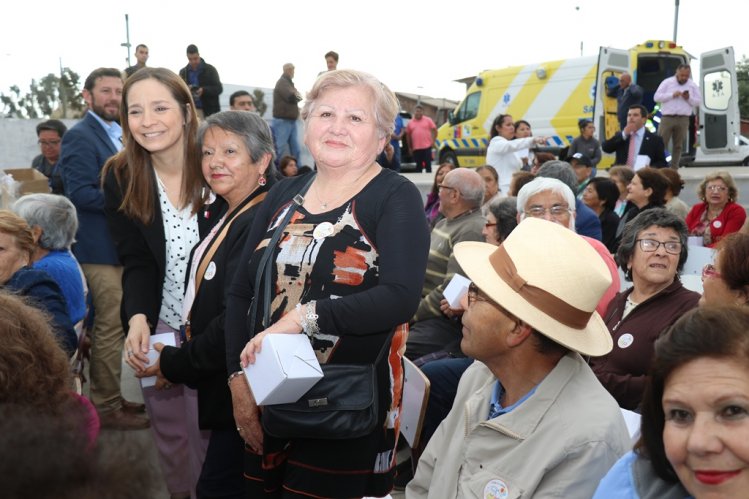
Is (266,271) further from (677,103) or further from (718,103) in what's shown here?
(718,103)

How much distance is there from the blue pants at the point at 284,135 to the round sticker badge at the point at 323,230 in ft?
27.8

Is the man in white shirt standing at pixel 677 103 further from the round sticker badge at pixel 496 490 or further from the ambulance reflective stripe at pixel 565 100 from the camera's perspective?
the round sticker badge at pixel 496 490

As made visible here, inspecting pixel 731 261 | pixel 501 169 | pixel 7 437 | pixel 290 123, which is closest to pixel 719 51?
pixel 501 169

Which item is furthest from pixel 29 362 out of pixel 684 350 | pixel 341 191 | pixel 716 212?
pixel 716 212

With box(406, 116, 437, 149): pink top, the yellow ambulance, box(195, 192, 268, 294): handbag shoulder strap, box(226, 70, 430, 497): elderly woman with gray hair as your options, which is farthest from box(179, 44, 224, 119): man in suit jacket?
box(226, 70, 430, 497): elderly woman with gray hair

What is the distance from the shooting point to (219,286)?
272 cm

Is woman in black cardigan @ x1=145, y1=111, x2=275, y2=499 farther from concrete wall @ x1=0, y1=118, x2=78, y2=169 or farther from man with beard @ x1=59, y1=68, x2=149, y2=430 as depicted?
concrete wall @ x1=0, y1=118, x2=78, y2=169

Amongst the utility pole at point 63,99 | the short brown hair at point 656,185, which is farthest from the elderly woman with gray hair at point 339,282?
the utility pole at point 63,99

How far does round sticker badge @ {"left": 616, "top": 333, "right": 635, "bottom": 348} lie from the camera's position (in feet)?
11.0

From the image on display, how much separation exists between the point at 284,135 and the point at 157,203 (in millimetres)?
7800

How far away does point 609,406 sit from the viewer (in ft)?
6.57

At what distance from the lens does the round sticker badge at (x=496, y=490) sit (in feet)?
6.46

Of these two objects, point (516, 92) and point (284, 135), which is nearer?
point (284, 135)

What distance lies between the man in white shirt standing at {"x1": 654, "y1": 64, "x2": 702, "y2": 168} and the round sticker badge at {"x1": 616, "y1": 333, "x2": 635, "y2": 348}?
9930 millimetres
